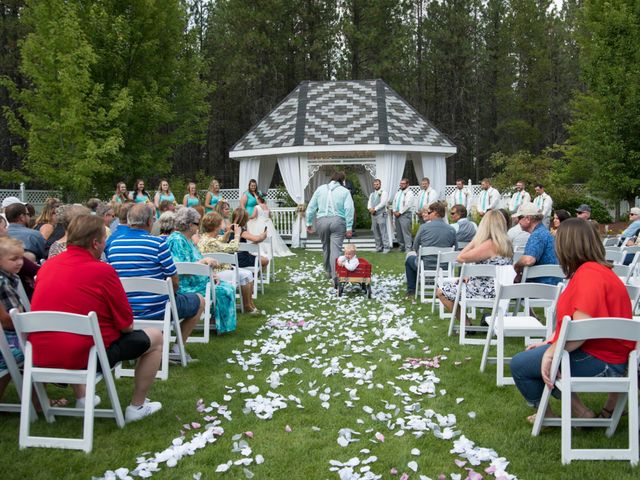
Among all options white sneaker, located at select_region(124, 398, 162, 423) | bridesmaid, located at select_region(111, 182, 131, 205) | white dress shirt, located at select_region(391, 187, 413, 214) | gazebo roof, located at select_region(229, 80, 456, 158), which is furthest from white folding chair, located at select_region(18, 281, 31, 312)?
gazebo roof, located at select_region(229, 80, 456, 158)

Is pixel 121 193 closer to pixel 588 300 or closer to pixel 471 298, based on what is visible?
pixel 471 298

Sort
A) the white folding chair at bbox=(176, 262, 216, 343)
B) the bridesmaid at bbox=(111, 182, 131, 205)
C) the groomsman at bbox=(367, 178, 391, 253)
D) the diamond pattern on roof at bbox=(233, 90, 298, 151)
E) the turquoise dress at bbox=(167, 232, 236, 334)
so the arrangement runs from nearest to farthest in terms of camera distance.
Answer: the white folding chair at bbox=(176, 262, 216, 343) < the turquoise dress at bbox=(167, 232, 236, 334) < the bridesmaid at bbox=(111, 182, 131, 205) < the groomsman at bbox=(367, 178, 391, 253) < the diamond pattern on roof at bbox=(233, 90, 298, 151)

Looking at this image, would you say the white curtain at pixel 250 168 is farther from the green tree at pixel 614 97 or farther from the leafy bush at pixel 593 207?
the green tree at pixel 614 97

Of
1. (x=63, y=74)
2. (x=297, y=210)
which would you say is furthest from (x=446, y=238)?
(x=63, y=74)

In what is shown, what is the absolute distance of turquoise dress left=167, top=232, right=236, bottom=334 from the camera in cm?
645

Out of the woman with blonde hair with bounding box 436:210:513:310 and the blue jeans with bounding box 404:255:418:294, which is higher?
the woman with blonde hair with bounding box 436:210:513:310

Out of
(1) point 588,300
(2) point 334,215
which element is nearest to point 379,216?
(2) point 334,215

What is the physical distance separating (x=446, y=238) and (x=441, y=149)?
35.7 ft

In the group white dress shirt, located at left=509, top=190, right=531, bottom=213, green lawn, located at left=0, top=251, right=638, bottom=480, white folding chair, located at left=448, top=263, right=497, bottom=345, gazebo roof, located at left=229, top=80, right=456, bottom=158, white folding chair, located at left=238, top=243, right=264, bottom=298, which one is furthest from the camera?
gazebo roof, located at left=229, top=80, right=456, bottom=158

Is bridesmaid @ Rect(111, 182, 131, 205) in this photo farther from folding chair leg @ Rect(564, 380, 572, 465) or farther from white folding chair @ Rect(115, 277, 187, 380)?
folding chair leg @ Rect(564, 380, 572, 465)

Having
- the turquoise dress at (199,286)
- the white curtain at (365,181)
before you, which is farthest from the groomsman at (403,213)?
the turquoise dress at (199,286)

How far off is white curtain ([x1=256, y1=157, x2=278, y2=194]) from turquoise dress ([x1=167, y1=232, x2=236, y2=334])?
13529 mm

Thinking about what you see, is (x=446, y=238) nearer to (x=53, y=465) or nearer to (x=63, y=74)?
(x=53, y=465)

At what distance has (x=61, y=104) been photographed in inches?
757
